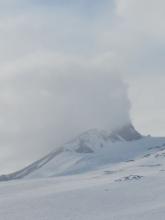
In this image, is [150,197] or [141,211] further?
[150,197]

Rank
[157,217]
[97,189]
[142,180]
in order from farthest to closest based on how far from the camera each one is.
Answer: [142,180] → [97,189] → [157,217]

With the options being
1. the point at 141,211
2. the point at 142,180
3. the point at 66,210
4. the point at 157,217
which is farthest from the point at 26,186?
the point at 157,217

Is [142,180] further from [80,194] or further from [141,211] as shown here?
[141,211]

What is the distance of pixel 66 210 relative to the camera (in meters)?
85.4

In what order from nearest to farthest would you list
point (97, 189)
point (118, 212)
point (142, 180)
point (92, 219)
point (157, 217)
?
point (157, 217) → point (92, 219) → point (118, 212) → point (97, 189) → point (142, 180)

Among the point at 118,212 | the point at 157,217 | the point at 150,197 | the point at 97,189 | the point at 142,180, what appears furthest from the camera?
the point at 142,180

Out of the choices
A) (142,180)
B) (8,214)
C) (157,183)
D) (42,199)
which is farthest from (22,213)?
(142,180)

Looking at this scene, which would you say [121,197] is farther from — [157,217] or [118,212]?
[157,217]

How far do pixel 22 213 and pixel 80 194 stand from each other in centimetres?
2627

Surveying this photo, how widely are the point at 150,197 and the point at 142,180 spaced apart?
115 ft

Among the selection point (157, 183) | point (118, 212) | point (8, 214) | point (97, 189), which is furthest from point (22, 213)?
point (157, 183)

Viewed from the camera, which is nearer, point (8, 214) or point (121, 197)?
point (8, 214)

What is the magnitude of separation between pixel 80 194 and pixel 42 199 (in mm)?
7926

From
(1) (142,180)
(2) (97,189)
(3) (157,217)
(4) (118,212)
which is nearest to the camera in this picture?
(3) (157,217)
